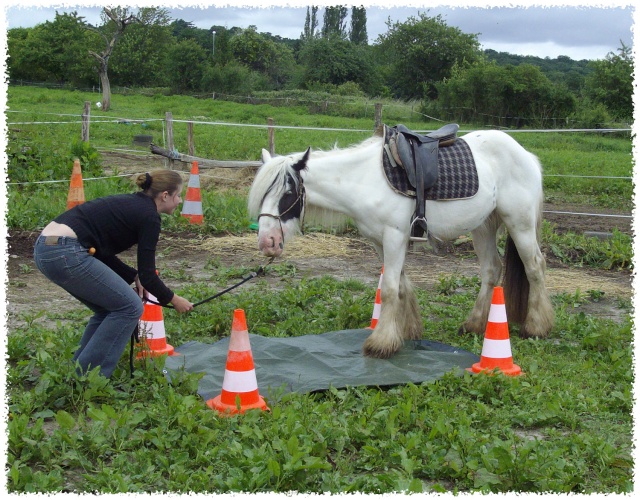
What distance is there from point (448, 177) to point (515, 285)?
4.28 feet

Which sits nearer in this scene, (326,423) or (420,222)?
(326,423)

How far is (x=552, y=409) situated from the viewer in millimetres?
4004

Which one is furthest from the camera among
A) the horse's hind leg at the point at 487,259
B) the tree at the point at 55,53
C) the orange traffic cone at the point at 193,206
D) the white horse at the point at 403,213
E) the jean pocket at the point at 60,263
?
the tree at the point at 55,53

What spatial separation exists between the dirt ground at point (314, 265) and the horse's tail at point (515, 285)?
94cm

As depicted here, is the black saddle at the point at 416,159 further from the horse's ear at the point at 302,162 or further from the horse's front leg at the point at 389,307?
the horse's ear at the point at 302,162

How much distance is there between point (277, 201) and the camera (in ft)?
16.5

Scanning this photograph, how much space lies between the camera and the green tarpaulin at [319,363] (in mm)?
4582

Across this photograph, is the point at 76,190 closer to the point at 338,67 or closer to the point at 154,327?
the point at 154,327

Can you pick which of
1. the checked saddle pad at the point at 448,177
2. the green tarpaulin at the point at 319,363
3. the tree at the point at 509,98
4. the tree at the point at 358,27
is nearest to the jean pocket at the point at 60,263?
the green tarpaulin at the point at 319,363

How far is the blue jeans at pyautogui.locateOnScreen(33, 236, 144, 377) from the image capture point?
4.04 m

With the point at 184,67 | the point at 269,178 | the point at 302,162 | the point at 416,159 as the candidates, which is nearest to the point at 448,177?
the point at 416,159

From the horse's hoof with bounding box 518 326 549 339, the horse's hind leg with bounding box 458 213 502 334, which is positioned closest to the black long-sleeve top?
the horse's hind leg with bounding box 458 213 502 334

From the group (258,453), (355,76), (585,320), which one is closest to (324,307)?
(585,320)

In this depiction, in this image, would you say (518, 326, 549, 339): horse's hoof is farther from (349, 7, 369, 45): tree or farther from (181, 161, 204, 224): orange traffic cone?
(349, 7, 369, 45): tree
